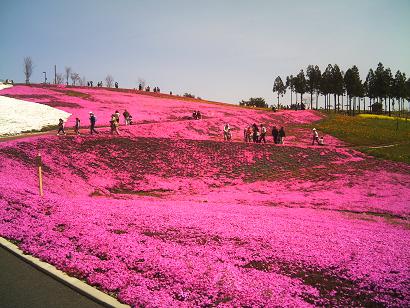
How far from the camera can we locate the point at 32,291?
25.6 ft

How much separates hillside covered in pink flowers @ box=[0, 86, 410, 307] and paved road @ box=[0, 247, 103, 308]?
634mm

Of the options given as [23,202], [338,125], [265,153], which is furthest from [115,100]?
[23,202]

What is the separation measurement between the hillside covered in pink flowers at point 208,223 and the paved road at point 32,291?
0.63m

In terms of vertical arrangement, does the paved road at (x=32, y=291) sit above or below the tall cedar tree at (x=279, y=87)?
below

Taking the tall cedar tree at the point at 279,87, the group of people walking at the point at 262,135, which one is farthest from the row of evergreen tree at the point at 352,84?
the group of people walking at the point at 262,135

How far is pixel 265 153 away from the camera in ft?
131

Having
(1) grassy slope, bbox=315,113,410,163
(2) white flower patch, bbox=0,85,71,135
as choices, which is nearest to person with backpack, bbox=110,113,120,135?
(2) white flower patch, bbox=0,85,71,135

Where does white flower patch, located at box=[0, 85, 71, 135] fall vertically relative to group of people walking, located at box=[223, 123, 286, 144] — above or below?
above

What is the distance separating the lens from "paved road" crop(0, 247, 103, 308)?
731cm

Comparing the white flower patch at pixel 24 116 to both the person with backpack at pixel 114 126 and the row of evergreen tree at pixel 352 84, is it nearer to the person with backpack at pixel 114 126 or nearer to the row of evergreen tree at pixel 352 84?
the person with backpack at pixel 114 126

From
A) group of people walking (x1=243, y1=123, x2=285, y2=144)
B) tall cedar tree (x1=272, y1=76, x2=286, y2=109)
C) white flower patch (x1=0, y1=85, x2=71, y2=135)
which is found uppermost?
tall cedar tree (x1=272, y1=76, x2=286, y2=109)

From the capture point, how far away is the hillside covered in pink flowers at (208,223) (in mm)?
8633

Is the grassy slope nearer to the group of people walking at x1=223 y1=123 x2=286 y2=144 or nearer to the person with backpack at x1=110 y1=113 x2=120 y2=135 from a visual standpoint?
the group of people walking at x1=223 y1=123 x2=286 y2=144

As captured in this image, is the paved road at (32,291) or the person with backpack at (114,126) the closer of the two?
the paved road at (32,291)
